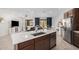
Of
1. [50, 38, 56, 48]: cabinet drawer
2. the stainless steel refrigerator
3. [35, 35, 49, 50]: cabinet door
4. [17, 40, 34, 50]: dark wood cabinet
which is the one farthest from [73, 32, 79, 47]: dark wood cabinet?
[17, 40, 34, 50]: dark wood cabinet

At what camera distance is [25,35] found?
7.13ft

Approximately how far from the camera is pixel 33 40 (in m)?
2.18

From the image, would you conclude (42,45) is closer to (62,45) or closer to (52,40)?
(52,40)

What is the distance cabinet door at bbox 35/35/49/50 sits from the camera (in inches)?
85.8

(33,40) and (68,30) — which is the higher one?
(68,30)

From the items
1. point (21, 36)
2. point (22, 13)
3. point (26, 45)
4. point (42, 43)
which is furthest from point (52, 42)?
point (22, 13)

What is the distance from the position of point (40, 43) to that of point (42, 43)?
45mm

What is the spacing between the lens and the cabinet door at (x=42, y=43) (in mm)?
2178

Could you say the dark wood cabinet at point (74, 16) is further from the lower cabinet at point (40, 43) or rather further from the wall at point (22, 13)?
the lower cabinet at point (40, 43)

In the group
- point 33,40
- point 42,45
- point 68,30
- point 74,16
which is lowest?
point 42,45

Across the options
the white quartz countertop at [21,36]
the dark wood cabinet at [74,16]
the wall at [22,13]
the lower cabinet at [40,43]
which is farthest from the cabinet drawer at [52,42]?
the dark wood cabinet at [74,16]

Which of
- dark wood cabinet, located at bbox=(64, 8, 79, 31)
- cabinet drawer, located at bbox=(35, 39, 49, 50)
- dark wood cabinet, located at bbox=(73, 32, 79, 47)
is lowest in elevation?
cabinet drawer, located at bbox=(35, 39, 49, 50)

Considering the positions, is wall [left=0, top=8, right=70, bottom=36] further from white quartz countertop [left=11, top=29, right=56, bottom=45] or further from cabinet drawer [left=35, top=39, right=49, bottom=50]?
cabinet drawer [left=35, top=39, right=49, bottom=50]
